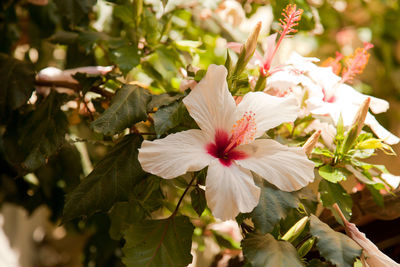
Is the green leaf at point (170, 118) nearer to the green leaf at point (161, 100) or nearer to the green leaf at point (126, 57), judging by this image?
the green leaf at point (161, 100)

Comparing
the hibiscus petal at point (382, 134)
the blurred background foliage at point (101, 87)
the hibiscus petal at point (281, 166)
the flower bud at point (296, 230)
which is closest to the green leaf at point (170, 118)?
the blurred background foliage at point (101, 87)

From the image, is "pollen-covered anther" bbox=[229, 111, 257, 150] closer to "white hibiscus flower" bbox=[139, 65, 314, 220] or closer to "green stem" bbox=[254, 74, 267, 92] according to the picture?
"white hibiscus flower" bbox=[139, 65, 314, 220]

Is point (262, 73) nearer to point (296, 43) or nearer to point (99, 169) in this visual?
point (99, 169)

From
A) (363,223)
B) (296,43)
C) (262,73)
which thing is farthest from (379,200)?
(296,43)

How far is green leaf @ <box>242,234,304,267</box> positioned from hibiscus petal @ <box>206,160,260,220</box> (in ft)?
0.25

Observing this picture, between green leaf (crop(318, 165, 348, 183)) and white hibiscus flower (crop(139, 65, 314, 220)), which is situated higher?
white hibiscus flower (crop(139, 65, 314, 220))

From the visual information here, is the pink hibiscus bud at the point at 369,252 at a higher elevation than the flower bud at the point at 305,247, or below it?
higher

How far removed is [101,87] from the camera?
33.9 inches

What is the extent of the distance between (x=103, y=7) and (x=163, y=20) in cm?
35

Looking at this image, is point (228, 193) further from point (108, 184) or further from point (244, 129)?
point (108, 184)

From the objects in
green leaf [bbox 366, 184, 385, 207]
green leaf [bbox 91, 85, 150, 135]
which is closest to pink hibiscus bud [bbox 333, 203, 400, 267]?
green leaf [bbox 366, 184, 385, 207]

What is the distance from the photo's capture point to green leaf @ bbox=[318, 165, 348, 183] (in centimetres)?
66

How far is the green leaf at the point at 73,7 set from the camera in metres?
0.86

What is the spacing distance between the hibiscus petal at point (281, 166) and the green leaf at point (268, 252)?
3.3 inches
